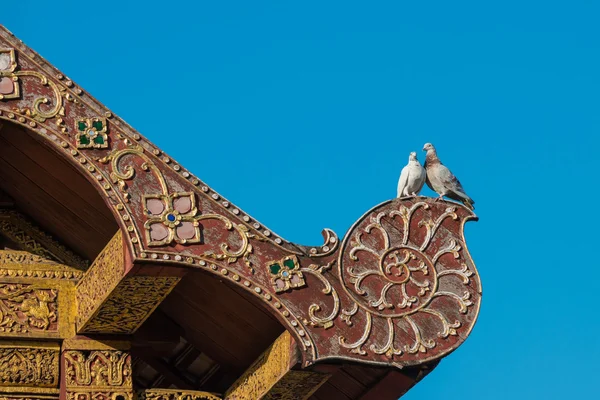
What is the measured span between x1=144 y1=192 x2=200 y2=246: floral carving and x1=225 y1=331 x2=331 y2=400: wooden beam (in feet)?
3.52

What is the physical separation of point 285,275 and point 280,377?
80 cm

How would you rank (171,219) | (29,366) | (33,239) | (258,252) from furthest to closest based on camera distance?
1. (33,239)
2. (29,366)
3. (258,252)
4. (171,219)

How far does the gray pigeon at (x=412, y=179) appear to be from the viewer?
13086 millimetres

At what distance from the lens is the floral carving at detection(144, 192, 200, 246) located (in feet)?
40.4

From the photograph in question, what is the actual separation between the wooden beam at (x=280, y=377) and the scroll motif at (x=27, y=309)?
151cm

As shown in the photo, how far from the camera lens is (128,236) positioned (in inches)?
481

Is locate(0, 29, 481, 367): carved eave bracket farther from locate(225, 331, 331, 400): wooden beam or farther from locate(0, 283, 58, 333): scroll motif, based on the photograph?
locate(0, 283, 58, 333): scroll motif

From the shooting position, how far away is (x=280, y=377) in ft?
41.9

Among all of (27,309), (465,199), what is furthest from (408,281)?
(27,309)

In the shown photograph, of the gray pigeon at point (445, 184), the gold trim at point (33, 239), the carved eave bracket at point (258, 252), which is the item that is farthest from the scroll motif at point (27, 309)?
the gray pigeon at point (445, 184)

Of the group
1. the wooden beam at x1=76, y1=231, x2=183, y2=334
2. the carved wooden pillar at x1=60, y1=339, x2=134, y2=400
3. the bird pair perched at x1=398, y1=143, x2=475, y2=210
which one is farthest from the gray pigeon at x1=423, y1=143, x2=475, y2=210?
the carved wooden pillar at x1=60, y1=339, x2=134, y2=400

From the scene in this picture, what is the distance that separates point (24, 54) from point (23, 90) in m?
0.28

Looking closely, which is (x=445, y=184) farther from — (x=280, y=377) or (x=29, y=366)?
(x=29, y=366)

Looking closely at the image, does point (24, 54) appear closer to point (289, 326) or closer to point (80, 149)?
point (80, 149)
